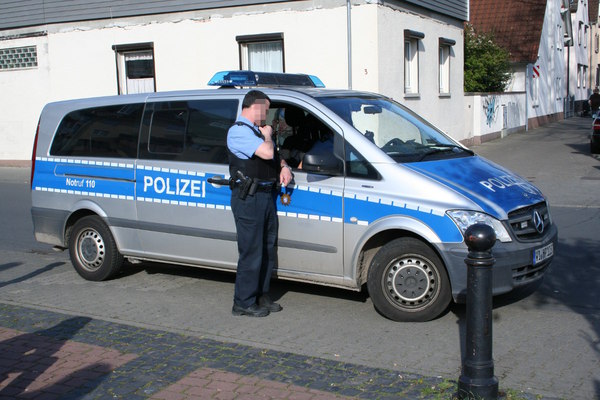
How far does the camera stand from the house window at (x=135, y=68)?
1934 centimetres

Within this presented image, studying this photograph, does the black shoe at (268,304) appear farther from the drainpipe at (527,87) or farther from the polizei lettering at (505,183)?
the drainpipe at (527,87)

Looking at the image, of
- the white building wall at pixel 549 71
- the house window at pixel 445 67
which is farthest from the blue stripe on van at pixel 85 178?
the white building wall at pixel 549 71

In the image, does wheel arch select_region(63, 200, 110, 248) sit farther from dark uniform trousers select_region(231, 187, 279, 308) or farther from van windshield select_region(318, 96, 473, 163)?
van windshield select_region(318, 96, 473, 163)

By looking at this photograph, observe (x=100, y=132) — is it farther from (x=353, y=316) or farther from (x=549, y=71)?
(x=549, y=71)

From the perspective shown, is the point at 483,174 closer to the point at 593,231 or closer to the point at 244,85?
the point at 244,85

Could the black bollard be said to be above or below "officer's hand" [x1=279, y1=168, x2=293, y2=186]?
below

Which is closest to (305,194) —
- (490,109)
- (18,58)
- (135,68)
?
(135,68)

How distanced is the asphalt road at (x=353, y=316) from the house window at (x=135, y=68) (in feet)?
34.4

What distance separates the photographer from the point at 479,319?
13.7ft

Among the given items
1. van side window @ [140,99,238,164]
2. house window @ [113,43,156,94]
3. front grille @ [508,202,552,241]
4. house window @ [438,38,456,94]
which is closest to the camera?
front grille @ [508,202,552,241]

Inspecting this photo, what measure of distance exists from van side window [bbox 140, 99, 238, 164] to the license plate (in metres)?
2.82

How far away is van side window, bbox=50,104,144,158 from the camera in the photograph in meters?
7.14

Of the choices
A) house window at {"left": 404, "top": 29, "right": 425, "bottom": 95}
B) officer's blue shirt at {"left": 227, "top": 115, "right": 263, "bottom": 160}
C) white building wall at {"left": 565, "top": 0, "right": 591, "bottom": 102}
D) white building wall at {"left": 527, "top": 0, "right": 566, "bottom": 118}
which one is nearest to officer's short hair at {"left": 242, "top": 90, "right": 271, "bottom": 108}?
officer's blue shirt at {"left": 227, "top": 115, "right": 263, "bottom": 160}

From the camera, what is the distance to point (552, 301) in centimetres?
636
